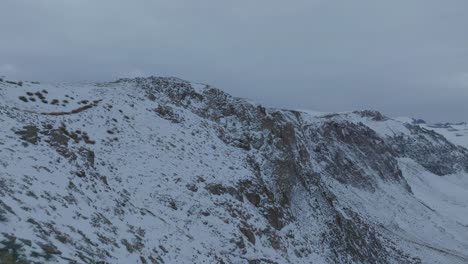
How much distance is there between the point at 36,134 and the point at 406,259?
116 ft

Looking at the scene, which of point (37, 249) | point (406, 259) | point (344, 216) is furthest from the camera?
point (406, 259)

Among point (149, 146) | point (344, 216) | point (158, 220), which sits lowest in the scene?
point (344, 216)

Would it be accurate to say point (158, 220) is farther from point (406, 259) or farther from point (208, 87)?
point (406, 259)

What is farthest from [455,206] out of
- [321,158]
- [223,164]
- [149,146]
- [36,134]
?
[36,134]

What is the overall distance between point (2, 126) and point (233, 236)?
1339cm

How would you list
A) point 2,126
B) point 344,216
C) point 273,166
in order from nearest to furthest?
point 2,126, point 273,166, point 344,216

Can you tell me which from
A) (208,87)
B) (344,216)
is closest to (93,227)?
(344,216)

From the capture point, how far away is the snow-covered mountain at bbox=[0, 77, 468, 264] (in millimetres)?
15641

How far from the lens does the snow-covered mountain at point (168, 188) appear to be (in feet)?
51.3

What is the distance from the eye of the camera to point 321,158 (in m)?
62.9

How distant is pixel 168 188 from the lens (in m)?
24.9

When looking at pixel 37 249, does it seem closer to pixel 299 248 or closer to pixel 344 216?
pixel 299 248

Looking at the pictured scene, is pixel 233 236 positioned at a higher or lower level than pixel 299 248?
higher

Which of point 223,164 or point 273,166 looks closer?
point 223,164
